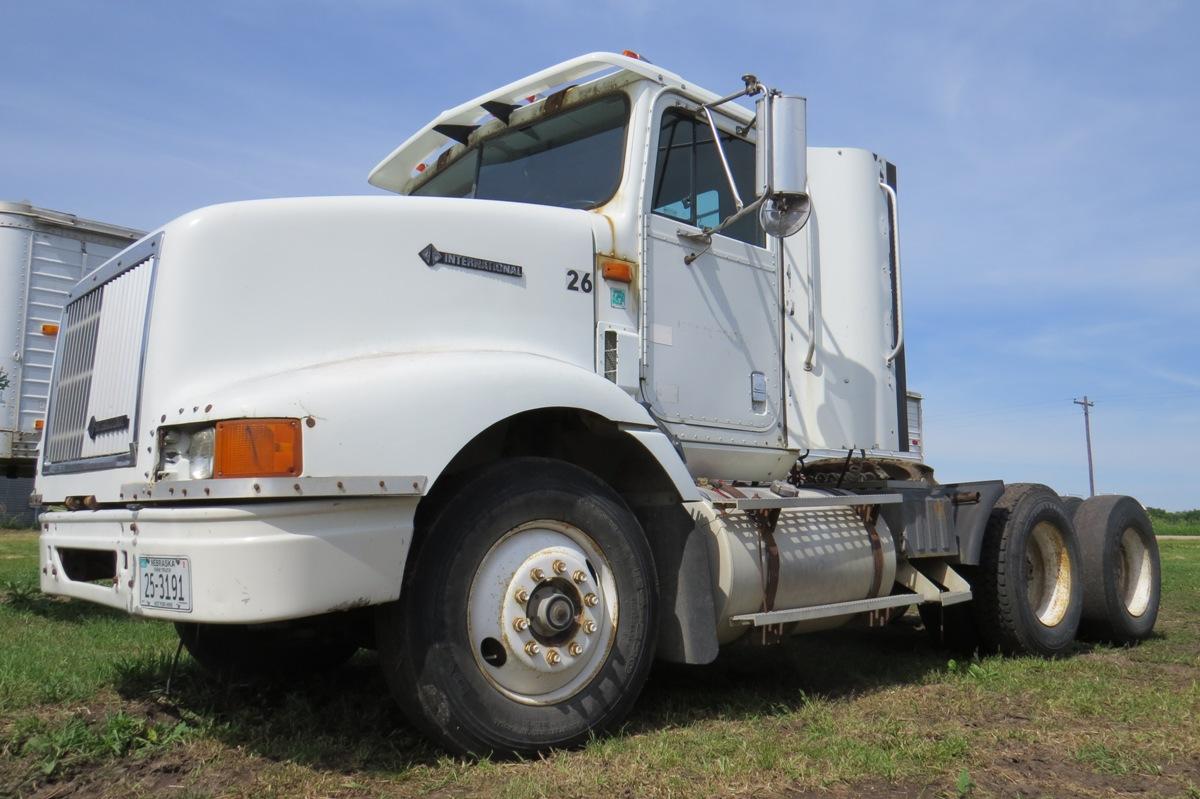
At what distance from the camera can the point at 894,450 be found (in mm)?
6129

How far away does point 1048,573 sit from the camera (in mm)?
6586

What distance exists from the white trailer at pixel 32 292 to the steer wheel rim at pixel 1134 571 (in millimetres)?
9191

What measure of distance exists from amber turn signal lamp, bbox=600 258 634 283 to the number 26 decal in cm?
10

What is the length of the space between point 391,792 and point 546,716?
2.06 ft

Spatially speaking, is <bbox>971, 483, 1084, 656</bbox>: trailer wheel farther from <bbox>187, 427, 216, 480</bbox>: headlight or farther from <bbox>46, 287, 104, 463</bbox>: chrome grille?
<bbox>46, 287, 104, 463</bbox>: chrome grille

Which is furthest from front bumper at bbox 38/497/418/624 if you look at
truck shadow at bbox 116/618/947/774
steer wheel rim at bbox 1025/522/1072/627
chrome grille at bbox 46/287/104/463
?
steer wheel rim at bbox 1025/522/1072/627

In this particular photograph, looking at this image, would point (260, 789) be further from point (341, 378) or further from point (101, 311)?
point (101, 311)

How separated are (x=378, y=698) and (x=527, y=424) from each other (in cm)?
148

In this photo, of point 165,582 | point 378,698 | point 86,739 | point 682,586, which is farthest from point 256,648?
point 682,586

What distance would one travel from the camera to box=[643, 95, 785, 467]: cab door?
15.8 ft

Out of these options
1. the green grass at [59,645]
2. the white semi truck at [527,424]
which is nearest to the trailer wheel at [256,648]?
the white semi truck at [527,424]

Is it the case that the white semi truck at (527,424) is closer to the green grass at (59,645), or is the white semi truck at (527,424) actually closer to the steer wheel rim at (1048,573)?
the steer wheel rim at (1048,573)

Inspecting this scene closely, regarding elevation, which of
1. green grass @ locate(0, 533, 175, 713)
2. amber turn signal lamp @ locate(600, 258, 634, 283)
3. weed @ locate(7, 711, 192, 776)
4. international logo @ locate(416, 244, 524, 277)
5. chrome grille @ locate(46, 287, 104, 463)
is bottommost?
weed @ locate(7, 711, 192, 776)

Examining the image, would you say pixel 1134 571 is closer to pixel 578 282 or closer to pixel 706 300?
pixel 706 300
